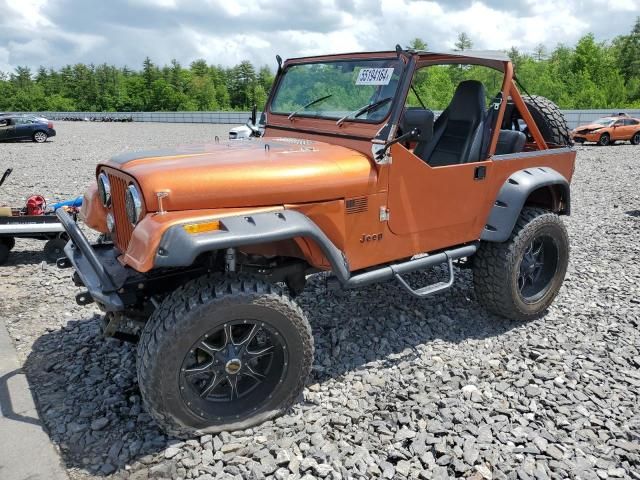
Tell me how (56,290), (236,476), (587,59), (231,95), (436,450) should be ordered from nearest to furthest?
1. (236,476)
2. (436,450)
3. (56,290)
4. (587,59)
5. (231,95)

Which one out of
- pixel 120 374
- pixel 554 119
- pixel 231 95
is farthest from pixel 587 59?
pixel 120 374

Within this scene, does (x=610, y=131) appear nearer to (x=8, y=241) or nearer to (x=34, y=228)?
(x=34, y=228)

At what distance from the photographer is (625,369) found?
3.83m

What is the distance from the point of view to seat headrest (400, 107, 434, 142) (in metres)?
3.41

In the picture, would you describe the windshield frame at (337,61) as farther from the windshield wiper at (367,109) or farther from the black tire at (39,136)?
the black tire at (39,136)

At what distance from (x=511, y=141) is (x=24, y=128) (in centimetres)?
2303

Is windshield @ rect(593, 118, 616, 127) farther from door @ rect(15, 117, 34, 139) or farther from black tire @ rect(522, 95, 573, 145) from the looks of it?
door @ rect(15, 117, 34, 139)

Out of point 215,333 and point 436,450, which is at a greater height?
point 215,333

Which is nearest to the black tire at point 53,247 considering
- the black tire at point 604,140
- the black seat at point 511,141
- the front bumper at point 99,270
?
the front bumper at point 99,270

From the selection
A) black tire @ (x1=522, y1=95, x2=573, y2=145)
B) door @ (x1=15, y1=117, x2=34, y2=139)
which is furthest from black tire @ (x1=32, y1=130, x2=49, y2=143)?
black tire @ (x1=522, y1=95, x2=573, y2=145)

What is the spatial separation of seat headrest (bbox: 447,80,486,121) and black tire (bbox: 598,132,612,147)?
1946cm

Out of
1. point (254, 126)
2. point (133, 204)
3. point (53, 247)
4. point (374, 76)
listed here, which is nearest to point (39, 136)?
point (53, 247)

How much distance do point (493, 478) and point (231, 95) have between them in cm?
7760

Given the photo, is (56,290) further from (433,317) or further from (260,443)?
(433,317)
